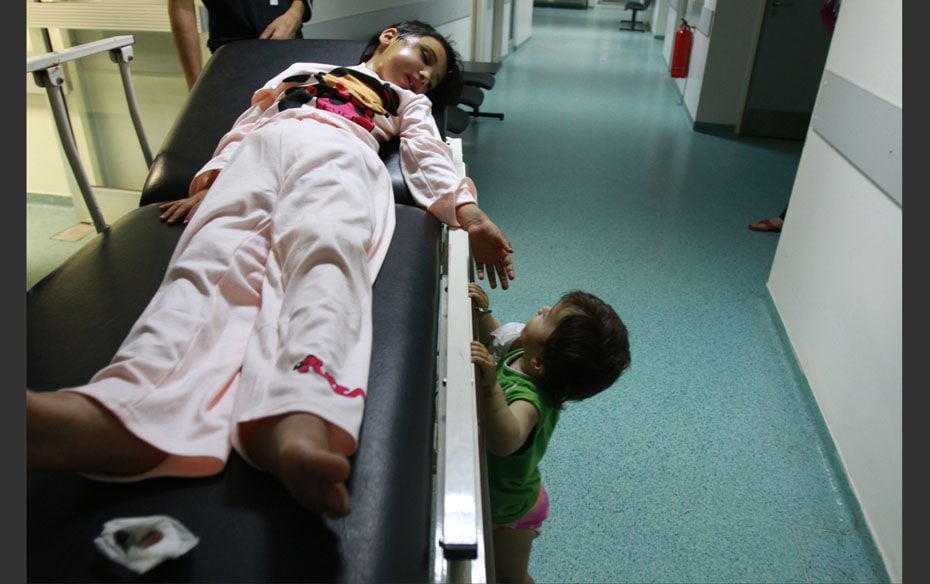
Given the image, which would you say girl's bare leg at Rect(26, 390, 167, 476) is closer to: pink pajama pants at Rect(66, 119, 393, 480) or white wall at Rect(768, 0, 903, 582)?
pink pajama pants at Rect(66, 119, 393, 480)

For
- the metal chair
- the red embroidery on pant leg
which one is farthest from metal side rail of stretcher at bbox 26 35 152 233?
the metal chair

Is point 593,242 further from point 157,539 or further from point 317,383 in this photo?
point 157,539

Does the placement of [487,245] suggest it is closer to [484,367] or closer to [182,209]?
[484,367]

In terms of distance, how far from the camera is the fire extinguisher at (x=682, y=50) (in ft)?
19.1

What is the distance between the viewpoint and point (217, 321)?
2.91ft

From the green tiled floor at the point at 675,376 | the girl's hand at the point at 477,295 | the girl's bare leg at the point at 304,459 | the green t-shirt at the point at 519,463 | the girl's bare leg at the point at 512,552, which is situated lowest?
the green tiled floor at the point at 675,376

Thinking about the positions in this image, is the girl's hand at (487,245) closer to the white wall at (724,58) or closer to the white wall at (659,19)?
the white wall at (724,58)

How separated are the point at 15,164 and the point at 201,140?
0.80 metres

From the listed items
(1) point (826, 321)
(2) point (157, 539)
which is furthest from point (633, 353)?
(2) point (157, 539)

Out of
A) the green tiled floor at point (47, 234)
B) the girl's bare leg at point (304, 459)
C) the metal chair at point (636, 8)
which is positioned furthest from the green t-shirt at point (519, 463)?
the metal chair at point (636, 8)

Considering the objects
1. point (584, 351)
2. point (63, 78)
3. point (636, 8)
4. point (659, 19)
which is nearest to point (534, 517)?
point (584, 351)

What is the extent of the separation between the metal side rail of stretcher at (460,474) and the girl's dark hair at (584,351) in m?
0.16

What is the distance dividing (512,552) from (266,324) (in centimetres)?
67

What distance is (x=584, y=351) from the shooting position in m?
0.99
